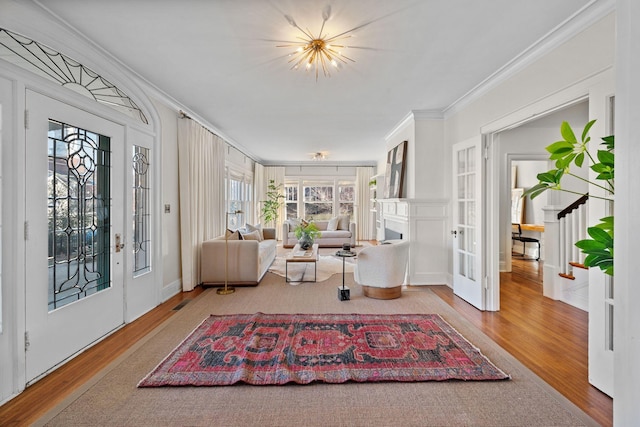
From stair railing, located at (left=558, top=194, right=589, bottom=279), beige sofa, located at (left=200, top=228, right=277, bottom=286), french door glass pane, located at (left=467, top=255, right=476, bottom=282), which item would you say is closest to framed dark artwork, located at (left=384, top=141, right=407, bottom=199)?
french door glass pane, located at (left=467, top=255, right=476, bottom=282)

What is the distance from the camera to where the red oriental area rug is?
2082mm

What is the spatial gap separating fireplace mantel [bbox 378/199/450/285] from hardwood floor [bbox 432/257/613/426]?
Result: 0.81 ft

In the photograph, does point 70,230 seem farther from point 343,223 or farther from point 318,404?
point 343,223

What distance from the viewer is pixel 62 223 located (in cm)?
234

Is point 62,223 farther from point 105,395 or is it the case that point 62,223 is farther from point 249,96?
point 249,96

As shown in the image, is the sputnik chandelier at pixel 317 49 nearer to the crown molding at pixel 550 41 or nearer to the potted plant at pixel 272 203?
the crown molding at pixel 550 41

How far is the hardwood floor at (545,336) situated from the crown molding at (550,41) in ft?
8.20

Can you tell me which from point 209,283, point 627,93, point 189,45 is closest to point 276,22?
point 189,45

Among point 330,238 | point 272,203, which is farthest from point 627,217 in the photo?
point 272,203

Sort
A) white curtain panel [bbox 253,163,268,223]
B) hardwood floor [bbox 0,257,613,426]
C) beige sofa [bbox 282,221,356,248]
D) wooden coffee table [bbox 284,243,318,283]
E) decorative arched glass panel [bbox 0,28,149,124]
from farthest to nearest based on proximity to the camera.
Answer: white curtain panel [bbox 253,163,268,223] → beige sofa [bbox 282,221,356,248] → wooden coffee table [bbox 284,243,318,283] → decorative arched glass panel [bbox 0,28,149,124] → hardwood floor [bbox 0,257,613,426]

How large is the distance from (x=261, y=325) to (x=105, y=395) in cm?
132

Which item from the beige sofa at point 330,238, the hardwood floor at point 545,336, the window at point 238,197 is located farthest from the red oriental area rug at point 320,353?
the beige sofa at point 330,238

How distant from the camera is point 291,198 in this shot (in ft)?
31.5

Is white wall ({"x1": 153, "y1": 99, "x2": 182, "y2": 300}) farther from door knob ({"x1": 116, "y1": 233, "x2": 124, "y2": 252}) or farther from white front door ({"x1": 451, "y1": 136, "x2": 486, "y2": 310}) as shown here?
white front door ({"x1": 451, "y1": 136, "x2": 486, "y2": 310})
